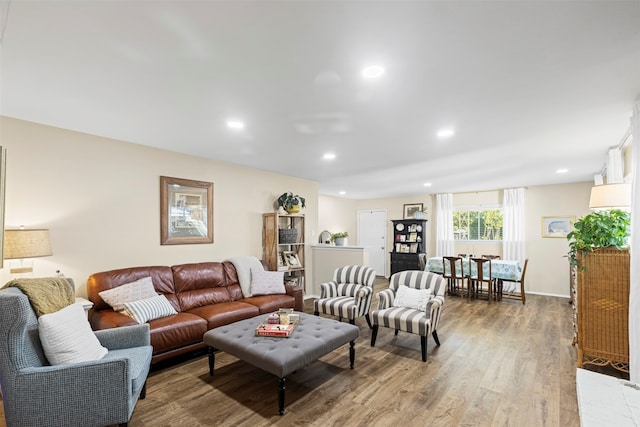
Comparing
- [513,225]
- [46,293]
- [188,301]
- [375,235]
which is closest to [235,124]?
[46,293]

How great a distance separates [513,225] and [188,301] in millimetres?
6836

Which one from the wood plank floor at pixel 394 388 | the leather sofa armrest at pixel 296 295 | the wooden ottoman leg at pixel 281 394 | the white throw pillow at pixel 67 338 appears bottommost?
the wood plank floor at pixel 394 388

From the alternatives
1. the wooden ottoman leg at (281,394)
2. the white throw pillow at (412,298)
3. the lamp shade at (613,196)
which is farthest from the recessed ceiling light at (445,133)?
the wooden ottoman leg at (281,394)

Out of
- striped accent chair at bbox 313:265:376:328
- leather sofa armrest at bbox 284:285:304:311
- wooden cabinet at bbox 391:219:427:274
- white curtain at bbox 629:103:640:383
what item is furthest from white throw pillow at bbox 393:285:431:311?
wooden cabinet at bbox 391:219:427:274

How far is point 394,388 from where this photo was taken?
2.60m

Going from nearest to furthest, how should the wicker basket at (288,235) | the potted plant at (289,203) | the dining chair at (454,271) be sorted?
the wicker basket at (288,235)
the potted plant at (289,203)
the dining chair at (454,271)

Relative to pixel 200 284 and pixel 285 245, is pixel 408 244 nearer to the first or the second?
pixel 285 245

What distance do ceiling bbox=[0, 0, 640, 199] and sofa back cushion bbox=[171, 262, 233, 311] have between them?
160cm

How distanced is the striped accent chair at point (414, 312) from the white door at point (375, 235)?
4917 mm

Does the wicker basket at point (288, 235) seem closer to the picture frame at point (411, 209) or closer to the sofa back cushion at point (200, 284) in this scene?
the sofa back cushion at point (200, 284)

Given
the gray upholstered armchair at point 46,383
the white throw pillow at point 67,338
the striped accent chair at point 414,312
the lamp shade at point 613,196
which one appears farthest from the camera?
the striped accent chair at point 414,312

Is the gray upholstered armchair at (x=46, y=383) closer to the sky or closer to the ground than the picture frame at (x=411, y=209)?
closer to the ground

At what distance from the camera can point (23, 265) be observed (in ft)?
9.21

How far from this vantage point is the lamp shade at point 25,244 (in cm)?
238
